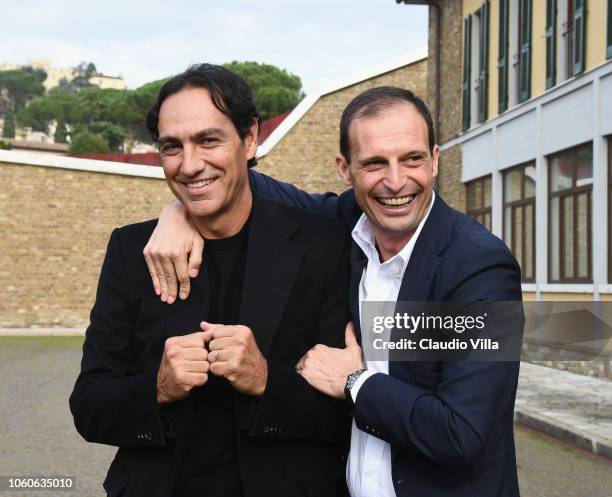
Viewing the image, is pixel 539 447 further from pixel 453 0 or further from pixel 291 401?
pixel 453 0

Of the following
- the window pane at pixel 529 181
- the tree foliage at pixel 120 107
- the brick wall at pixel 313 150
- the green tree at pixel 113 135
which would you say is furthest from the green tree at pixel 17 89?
the window pane at pixel 529 181

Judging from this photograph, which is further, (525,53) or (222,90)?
(525,53)

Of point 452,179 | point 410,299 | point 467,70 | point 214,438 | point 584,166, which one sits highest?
point 467,70

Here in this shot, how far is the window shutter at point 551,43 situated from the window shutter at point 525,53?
2.97ft

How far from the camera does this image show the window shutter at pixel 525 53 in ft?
54.1

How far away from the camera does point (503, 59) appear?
58.9ft

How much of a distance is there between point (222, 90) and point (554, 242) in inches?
559

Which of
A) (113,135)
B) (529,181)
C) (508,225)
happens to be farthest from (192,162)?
(113,135)

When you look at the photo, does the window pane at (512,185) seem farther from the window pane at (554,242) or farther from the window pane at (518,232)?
A: the window pane at (554,242)

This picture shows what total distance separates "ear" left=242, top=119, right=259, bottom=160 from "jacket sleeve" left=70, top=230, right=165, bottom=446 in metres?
0.53

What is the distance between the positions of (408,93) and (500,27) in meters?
16.5

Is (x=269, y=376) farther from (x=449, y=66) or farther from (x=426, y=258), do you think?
(x=449, y=66)

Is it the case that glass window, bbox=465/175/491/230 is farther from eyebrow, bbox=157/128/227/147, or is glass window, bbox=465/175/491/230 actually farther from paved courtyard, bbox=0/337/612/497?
eyebrow, bbox=157/128/227/147

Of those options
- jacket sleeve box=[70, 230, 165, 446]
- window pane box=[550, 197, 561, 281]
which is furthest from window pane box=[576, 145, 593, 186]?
jacket sleeve box=[70, 230, 165, 446]
